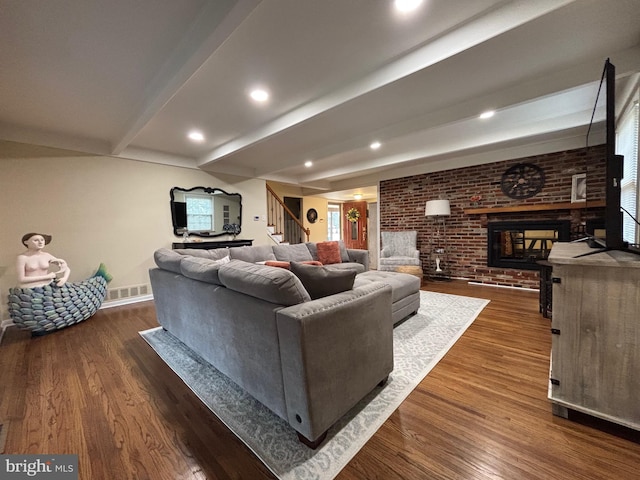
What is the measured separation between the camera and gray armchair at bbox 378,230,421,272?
4.89 meters

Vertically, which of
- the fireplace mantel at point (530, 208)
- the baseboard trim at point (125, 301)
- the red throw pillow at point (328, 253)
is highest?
the fireplace mantel at point (530, 208)

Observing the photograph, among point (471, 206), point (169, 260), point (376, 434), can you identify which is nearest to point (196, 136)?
point (169, 260)

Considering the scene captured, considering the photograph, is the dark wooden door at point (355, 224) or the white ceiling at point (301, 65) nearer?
the white ceiling at point (301, 65)

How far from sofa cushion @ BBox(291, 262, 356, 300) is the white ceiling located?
1499mm

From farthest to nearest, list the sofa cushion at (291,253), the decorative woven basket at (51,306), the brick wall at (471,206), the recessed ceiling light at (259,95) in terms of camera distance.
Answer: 1. the sofa cushion at (291,253)
2. the brick wall at (471,206)
3. the decorative woven basket at (51,306)
4. the recessed ceiling light at (259,95)

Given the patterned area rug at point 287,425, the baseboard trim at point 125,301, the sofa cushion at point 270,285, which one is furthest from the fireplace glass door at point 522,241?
the baseboard trim at point 125,301

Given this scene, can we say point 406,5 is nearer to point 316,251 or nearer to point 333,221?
point 316,251

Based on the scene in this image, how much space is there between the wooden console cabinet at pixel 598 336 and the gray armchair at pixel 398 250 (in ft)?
11.2

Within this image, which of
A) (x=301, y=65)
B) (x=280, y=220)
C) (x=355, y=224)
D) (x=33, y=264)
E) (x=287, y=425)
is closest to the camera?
(x=287, y=425)

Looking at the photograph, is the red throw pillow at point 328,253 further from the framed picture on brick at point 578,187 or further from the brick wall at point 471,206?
the framed picture on brick at point 578,187

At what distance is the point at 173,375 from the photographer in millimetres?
1973

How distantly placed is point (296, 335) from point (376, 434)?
2.44ft

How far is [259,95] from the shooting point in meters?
2.56

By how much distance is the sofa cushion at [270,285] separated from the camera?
1.32m
